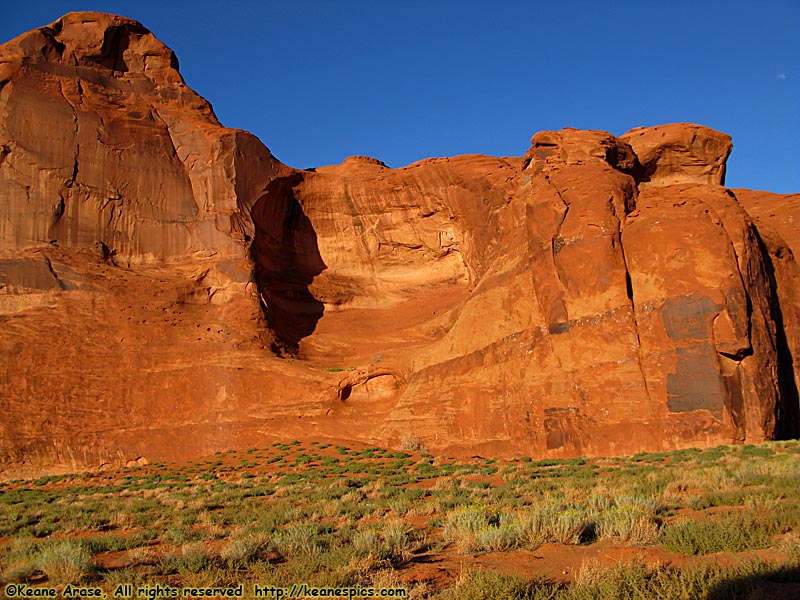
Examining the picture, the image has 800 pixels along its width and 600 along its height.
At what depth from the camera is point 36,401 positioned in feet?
93.9

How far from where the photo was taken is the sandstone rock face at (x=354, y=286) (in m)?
20.9

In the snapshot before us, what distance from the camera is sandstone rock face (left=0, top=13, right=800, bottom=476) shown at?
20891 mm

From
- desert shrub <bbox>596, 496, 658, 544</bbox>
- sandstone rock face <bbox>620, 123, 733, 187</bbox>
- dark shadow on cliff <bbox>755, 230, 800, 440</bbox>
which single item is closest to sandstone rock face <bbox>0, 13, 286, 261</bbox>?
sandstone rock face <bbox>620, 123, 733, 187</bbox>

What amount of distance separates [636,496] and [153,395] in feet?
81.8

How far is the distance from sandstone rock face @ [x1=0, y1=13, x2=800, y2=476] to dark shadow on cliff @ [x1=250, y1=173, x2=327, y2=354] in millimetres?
138

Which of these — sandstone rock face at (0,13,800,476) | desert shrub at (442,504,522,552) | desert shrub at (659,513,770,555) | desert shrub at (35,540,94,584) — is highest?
sandstone rock face at (0,13,800,476)

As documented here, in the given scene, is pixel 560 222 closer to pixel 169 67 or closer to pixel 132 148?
pixel 132 148

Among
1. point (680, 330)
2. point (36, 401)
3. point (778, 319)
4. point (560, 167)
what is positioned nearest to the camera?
point (680, 330)

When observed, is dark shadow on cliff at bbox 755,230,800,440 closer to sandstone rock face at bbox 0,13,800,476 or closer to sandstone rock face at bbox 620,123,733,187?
sandstone rock face at bbox 0,13,800,476

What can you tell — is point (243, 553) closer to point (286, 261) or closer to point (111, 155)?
point (111, 155)

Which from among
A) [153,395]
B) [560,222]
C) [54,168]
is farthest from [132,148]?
[560,222]

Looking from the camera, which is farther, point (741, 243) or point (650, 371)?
point (741, 243)

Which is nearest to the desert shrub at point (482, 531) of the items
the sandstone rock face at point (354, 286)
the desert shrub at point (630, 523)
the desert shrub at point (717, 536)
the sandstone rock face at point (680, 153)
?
the desert shrub at point (630, 523)

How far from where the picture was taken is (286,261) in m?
39.8
